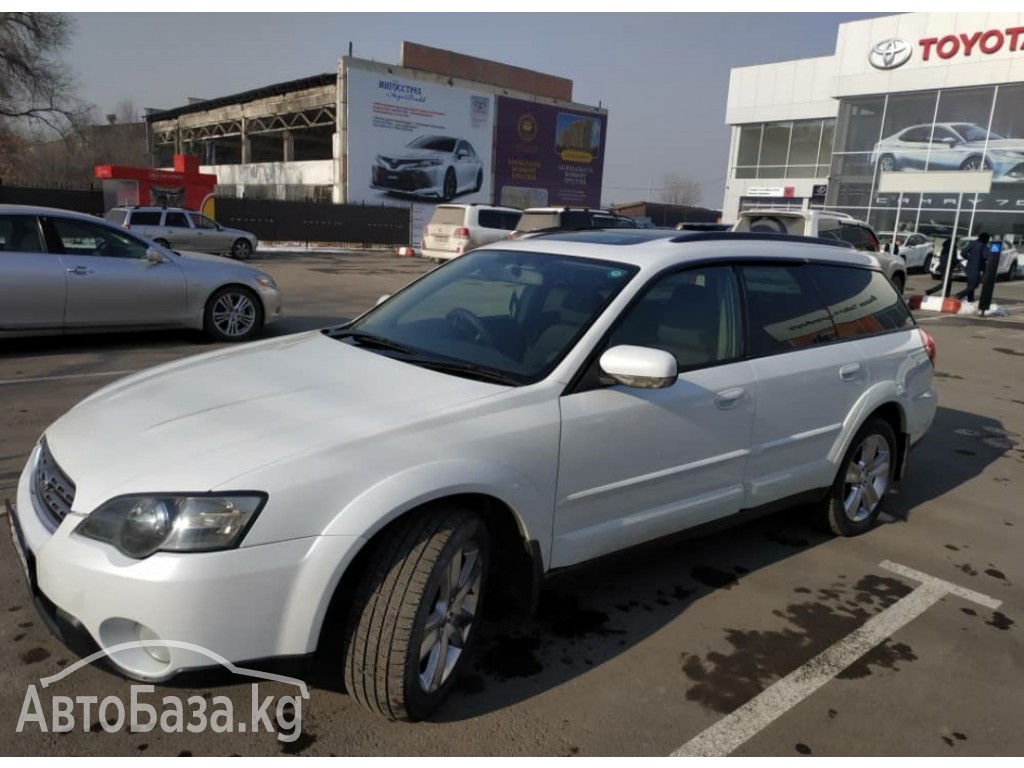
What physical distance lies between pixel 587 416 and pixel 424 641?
102cm

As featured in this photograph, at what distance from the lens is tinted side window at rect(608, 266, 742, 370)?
321 centimetres

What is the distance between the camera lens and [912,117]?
31.7m

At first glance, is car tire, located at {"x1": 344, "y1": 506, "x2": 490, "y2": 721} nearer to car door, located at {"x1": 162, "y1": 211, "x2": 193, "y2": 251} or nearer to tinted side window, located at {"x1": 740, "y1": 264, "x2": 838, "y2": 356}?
tinted side window, located at {"x1": 740, "y1": 264, "x2": 838, "y2": 356}

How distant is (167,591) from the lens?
211 cm

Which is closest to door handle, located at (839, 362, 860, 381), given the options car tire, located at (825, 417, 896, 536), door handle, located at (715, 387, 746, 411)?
car tire, located at (825, 417, 896, 536)

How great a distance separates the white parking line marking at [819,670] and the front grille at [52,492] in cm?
216

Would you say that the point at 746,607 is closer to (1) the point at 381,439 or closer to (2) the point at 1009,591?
(2) the point at 1009,591

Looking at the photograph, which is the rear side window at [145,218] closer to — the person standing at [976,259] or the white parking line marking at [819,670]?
the person standing at [976,259]

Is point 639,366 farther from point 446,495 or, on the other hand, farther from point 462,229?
point 462,229

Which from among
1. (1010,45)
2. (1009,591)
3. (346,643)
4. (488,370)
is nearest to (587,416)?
(488,370)

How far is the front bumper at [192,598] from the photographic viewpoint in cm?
212

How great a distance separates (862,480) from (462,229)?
1665 centimetres

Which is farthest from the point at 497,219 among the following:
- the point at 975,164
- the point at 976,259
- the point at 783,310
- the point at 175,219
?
the point at 975,164

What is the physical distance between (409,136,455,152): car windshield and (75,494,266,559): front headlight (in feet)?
133
